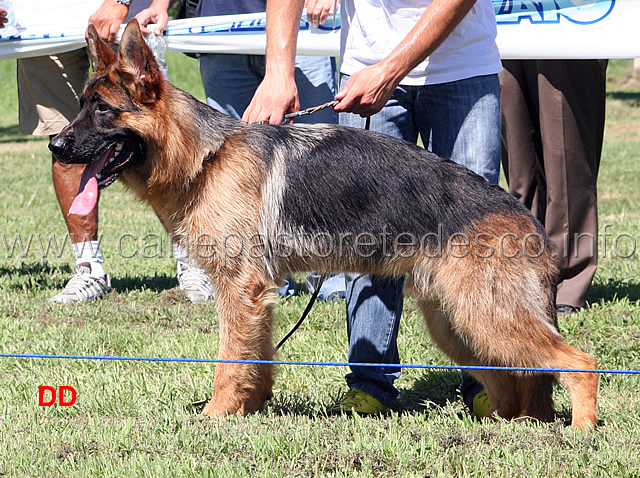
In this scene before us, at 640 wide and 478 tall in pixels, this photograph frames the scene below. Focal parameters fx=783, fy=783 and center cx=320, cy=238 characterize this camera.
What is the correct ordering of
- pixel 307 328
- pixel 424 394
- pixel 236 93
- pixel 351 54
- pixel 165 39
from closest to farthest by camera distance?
pixel 351 54, pixel 424 394, pixel 307 328, pixel 236 93, pixel 165 39

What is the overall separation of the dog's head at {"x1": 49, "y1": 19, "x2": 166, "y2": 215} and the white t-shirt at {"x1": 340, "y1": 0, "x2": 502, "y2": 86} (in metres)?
1.01

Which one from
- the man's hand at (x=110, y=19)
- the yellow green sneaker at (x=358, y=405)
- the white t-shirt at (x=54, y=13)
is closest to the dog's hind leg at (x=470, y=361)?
the yellow green sneaker at (x=358, y=405)

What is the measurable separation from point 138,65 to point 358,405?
189cm

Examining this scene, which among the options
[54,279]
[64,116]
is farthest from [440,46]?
[54,279]

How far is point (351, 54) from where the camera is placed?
12.5 feet

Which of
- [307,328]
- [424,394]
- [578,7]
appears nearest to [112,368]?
[307,328]

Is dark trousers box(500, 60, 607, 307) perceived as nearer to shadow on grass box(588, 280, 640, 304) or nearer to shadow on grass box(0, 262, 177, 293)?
shadow on grass box(588, 280, 640, 304)

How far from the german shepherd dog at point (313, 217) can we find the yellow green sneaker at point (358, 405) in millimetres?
483

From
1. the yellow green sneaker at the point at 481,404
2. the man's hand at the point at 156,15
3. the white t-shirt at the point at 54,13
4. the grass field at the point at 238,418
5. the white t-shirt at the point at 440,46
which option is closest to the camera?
the grass field at the point at 238,418

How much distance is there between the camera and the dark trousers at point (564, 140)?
552 centimetres

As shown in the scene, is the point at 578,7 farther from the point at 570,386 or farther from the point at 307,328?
the point at 570,386

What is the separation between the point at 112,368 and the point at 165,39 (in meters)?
3.08

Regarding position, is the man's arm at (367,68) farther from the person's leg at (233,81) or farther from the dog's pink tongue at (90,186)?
the person's leg at (233,81)

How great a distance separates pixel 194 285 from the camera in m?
6.10
